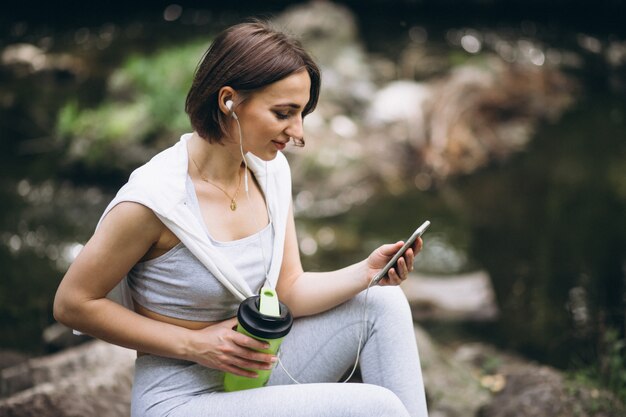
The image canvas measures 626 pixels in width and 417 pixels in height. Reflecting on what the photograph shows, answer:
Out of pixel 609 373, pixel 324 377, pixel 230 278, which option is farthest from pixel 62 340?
pixel 609 373

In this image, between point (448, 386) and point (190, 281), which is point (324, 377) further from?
point (448, 386)

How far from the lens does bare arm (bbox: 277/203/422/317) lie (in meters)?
1.88

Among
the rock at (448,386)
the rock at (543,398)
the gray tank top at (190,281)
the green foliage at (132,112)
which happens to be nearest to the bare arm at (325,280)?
the gray tank top at (190,281)

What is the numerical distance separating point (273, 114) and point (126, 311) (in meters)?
0.59

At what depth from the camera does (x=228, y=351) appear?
5.41 ft

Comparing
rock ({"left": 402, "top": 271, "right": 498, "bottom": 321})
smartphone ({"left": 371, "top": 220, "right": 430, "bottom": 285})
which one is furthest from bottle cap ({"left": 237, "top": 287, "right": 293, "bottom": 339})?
rock ({"left": 402, "top": 271, "right": 498, "bottom": 321})

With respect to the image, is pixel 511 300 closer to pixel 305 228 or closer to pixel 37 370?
pixel 305 228

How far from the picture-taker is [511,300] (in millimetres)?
4480

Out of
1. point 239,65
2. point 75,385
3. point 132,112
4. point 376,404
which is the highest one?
point 239,65

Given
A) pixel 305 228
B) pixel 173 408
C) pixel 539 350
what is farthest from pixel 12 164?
pixel 173 408

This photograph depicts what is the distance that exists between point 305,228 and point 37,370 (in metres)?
2.84

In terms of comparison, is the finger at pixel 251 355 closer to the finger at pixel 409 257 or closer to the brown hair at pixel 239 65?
the finger at pixel 409 257

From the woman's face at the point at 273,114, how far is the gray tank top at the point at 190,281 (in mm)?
198

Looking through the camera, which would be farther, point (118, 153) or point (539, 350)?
point (118, 153)
